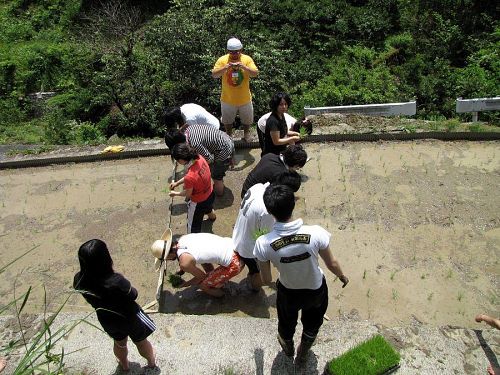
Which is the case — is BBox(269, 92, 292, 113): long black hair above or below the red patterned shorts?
Result: above

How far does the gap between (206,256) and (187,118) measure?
8.14 feet

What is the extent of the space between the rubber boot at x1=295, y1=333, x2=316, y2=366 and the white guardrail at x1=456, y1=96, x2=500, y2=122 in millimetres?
5893

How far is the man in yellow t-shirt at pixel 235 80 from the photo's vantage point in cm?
698

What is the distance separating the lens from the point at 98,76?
36.4ft

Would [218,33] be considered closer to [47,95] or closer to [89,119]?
[89,119]

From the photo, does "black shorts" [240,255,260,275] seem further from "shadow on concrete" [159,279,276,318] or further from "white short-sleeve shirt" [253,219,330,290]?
"white short-sleeve shirt" [253,219,330,290]

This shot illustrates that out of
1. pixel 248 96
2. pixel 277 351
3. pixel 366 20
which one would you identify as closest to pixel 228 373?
pixel 277 351

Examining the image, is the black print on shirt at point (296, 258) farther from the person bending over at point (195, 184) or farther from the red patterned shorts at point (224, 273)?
the person bending over at point (195, 184)

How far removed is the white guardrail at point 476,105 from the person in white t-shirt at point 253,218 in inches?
196

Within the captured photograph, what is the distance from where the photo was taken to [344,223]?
6.09 meters

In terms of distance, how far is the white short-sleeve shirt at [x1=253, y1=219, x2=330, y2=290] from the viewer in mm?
3420

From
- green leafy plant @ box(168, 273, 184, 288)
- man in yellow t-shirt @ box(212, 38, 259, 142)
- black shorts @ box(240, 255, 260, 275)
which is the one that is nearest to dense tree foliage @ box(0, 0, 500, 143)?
man in yellow t-shirt @ box(212, 38, 259, 142)

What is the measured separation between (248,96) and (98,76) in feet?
16.9

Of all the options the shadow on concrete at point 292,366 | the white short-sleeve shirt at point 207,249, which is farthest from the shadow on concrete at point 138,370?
the white short-sleeve shirt at point 207,249
